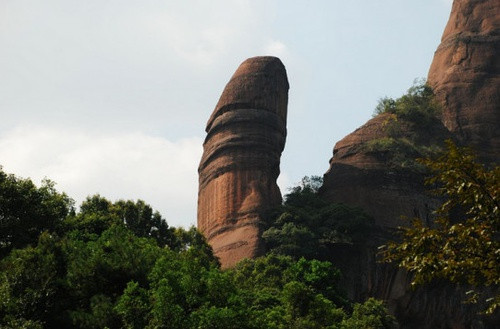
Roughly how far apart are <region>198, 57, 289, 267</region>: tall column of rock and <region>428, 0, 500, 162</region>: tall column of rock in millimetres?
12973

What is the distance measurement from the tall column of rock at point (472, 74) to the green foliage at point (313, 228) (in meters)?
12.6

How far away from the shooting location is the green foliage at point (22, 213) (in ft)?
99.7

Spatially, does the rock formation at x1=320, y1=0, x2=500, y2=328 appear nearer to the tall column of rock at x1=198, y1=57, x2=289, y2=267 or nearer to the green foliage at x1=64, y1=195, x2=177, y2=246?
the tall column of rock at x1=198, y1=57, x2=289, y2=267

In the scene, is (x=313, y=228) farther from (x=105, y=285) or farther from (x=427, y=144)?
(x=105, y=285)

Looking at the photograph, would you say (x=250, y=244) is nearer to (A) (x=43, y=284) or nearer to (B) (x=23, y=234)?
(B) (x=23, y=234)

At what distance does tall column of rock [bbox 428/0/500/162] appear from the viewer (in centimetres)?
5925

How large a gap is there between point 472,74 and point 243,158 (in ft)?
65.1

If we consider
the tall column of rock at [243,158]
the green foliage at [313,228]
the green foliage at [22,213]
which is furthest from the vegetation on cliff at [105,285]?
the tall column of rock at [243,158]

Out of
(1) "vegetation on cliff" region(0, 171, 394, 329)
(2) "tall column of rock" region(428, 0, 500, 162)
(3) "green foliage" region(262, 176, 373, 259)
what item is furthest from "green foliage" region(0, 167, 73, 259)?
(2) "tall column of rock" region(428, 0, 500, 162)

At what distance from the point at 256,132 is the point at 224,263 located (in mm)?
9110

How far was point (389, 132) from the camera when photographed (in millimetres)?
57469

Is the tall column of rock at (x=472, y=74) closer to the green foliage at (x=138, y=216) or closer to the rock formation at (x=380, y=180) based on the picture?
the rock formation at (x=380, y=180)

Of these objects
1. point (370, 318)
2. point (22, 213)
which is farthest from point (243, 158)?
point (22, 213)

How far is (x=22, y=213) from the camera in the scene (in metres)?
31.3
